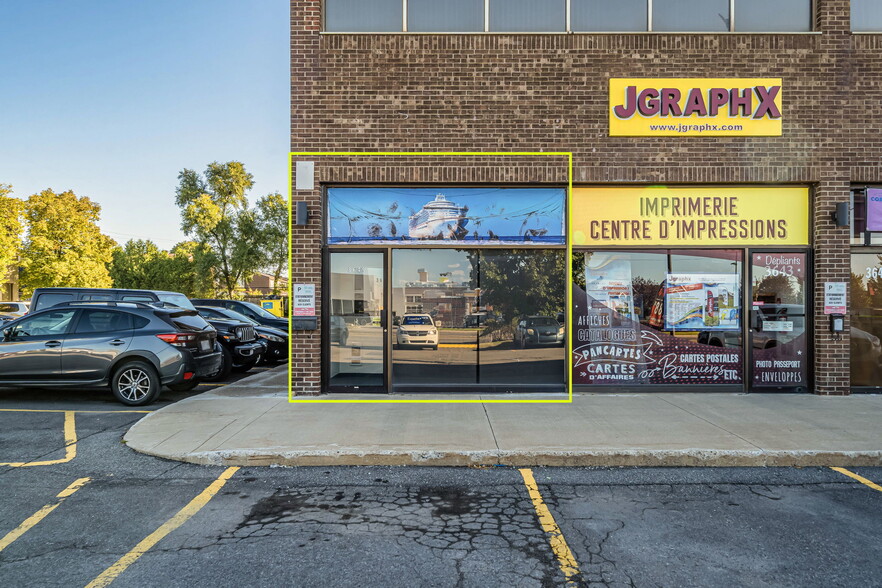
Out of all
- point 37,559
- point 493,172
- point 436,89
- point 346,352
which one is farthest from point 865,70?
point 37,559

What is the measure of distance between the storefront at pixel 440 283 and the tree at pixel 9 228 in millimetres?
37759

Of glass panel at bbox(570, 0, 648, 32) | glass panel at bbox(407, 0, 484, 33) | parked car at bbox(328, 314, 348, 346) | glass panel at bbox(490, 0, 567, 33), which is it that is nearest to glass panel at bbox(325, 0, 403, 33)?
glass panel at bbox(407, 0, 484, 33)

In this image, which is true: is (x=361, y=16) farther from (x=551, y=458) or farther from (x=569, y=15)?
(x=551, y=458)

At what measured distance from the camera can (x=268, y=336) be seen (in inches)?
534

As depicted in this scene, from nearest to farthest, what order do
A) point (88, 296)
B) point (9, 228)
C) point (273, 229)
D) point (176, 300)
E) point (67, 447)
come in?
1. point (67, 447)
2. point (88, 296)
3. point (176, 300)
4. point (9, 228)
5. point (273, 229)

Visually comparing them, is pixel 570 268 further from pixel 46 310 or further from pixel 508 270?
pixel 46 310

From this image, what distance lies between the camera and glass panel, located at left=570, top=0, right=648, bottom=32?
9.04 metres

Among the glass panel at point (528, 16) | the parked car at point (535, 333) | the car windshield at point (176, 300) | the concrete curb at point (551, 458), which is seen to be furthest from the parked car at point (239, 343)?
the glass panel at point (528, 16)

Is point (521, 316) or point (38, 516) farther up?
point (521, 316)

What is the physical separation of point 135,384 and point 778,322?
33.8 feet

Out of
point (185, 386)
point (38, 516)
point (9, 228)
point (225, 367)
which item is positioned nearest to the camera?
point (38, 516)

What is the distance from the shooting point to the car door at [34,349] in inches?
350

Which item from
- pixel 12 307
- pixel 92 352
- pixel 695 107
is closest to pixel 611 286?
pixel 695 107

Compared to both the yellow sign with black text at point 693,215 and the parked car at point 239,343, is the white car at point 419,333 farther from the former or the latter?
the parked car at point 239,343
